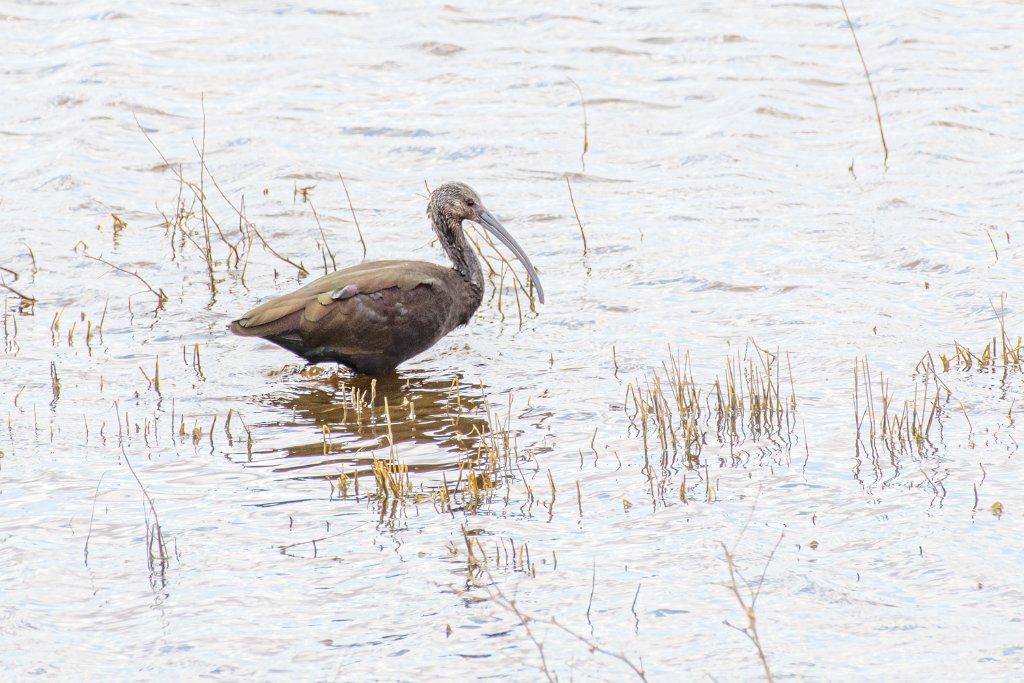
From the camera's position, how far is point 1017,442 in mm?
6656

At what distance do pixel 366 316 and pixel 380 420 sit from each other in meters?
0.81

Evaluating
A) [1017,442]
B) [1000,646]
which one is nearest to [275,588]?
[1000,646]

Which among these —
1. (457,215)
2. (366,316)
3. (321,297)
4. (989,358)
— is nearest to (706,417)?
(989,358)

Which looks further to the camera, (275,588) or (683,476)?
(683,476)

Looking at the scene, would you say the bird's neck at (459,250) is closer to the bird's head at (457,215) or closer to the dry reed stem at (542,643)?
the bird's head at (457,215)

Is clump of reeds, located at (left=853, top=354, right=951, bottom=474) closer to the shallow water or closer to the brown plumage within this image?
the shallow water

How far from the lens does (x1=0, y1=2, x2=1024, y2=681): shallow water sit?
5008 millimetres

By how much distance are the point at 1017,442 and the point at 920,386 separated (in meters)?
1.10

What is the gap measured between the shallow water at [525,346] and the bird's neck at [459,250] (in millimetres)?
503

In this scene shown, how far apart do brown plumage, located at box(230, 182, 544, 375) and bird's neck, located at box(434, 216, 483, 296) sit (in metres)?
0.24

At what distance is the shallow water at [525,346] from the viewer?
5008 millimetres

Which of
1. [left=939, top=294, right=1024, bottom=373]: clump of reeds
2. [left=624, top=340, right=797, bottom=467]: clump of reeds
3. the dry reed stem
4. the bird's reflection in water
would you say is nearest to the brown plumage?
the bird's reflection in water

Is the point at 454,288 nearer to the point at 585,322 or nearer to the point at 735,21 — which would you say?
the point at 585,322

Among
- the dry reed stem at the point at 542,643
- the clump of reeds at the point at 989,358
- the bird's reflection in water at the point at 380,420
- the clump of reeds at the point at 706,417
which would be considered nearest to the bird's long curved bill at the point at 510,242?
the bird's reflection in water at the point at 380,420
